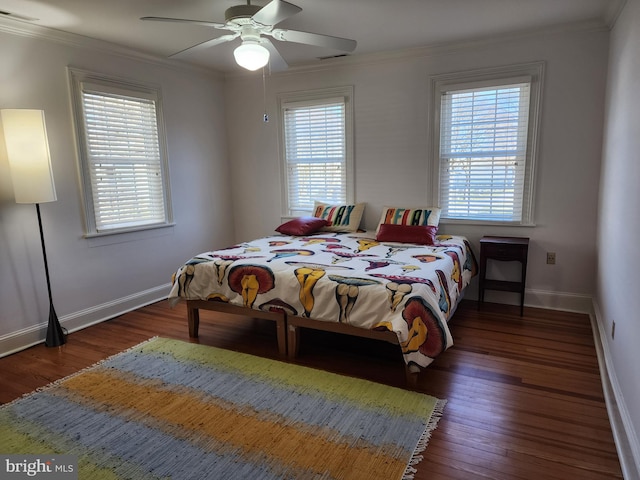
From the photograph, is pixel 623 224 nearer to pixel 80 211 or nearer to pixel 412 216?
pixel 412 216

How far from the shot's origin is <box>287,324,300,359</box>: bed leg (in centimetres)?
283

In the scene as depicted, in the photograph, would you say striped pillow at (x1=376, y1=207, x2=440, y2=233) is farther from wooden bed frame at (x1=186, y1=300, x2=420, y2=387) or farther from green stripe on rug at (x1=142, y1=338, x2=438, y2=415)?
green stripe on rug at (x1=142, y1=338, x2=438, y2=415)

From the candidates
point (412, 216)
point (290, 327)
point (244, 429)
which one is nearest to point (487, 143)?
point (412, 216)

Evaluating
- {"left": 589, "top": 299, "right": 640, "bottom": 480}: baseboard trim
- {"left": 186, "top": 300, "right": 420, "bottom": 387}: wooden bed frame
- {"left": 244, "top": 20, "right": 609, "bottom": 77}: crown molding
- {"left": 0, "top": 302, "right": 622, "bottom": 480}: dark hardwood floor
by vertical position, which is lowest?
{"left": 0, "top": 302, "right": 622, "bottom": 480}: dark hardwood floor

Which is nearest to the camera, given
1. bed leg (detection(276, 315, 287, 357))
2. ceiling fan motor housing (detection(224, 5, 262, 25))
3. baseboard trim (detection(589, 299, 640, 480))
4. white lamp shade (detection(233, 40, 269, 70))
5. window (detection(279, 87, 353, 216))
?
baseboard trim (detection(589, 299, 640, 480))

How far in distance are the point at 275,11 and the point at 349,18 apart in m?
1.10

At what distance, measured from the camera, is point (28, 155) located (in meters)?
2.89

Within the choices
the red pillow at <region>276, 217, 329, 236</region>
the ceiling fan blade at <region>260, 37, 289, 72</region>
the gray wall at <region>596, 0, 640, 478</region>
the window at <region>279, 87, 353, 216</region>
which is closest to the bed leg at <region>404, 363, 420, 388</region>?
the gray wall at <region>596, 0, 640, 478</region>

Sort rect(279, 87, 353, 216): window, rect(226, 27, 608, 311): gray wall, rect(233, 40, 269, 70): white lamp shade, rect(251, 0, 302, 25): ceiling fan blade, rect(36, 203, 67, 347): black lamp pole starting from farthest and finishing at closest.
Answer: rect(279, 87, 353, 216): window < rect(226, 27, 608, 311): gray wall < rect(36, 203, 67, 347): black lamp pole < rect(233, 40, 269, 70): white lamp shade < rect(251, 0, 302, 25): ceiling fan blade

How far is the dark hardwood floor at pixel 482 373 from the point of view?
1.83m

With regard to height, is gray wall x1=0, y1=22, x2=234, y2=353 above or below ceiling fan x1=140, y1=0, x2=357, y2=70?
below

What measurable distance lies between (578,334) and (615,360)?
0.91 metres

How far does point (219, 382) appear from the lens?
8.35ft

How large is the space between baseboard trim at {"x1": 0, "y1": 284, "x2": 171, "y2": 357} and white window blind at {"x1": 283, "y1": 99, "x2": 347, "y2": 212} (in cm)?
190
